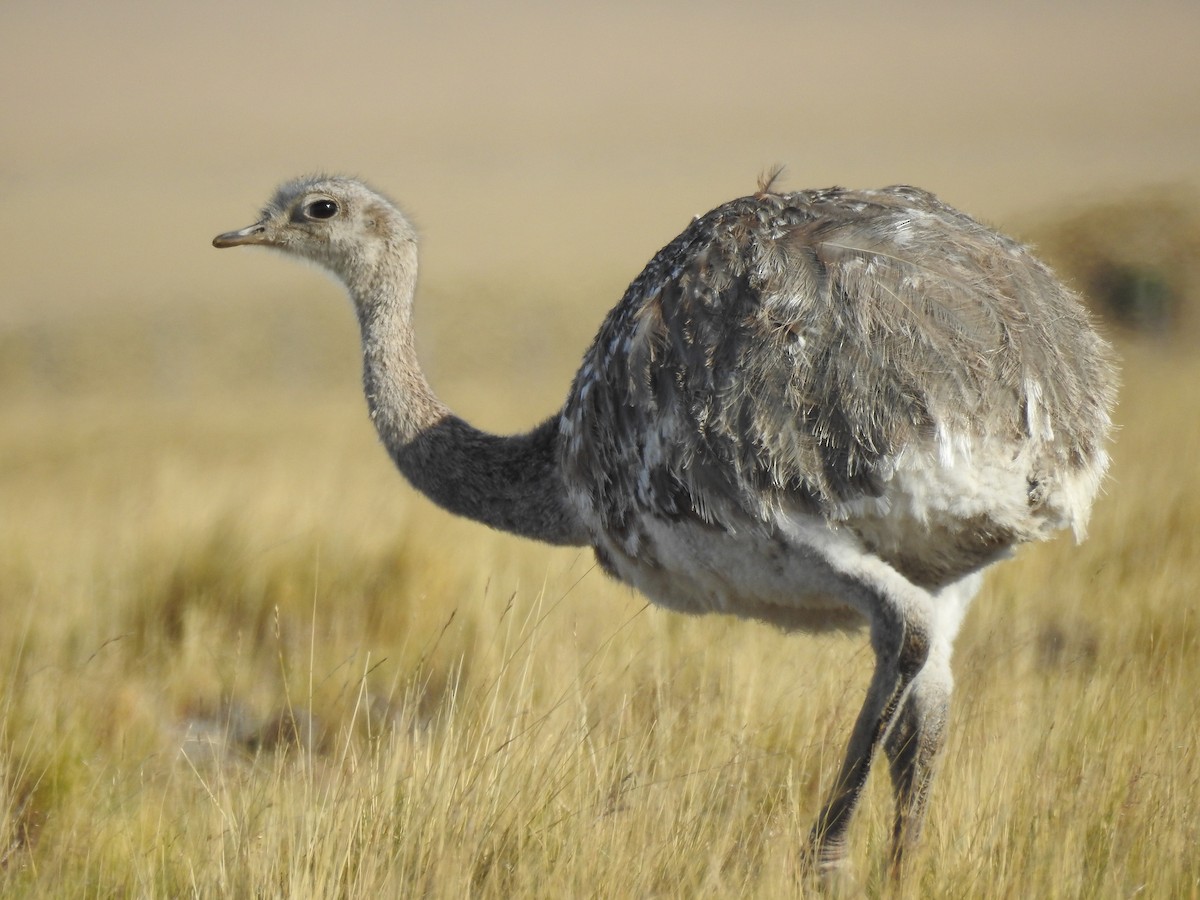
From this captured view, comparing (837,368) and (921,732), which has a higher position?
(837,368)

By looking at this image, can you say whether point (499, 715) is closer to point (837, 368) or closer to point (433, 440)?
point (433, 440)

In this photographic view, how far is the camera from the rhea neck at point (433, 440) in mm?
4340

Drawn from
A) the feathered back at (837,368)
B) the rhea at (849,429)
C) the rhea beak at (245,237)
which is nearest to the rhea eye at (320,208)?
the rhea beak at (245,237)

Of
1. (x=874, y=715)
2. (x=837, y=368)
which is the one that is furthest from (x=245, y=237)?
(x=874, y=715)

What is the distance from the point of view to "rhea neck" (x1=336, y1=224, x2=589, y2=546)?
4.34m

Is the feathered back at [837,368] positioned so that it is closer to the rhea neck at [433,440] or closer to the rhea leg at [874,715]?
the rhea leg at [874,715]

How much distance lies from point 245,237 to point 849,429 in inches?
111

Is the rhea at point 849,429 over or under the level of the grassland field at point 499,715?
over

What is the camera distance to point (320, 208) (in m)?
5.19

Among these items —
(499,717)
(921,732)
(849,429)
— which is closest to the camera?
(849,429)

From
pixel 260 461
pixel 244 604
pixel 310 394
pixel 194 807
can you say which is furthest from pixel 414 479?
pixel 310 394

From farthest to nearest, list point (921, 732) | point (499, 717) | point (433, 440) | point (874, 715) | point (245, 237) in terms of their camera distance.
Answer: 1. point (245, 237)
2. point (433, 440)
3. point (499, 717)
4. point (921, 732)
5. point (874, 715)

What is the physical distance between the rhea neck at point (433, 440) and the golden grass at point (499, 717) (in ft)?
1.15

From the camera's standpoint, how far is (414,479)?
4613 mm
